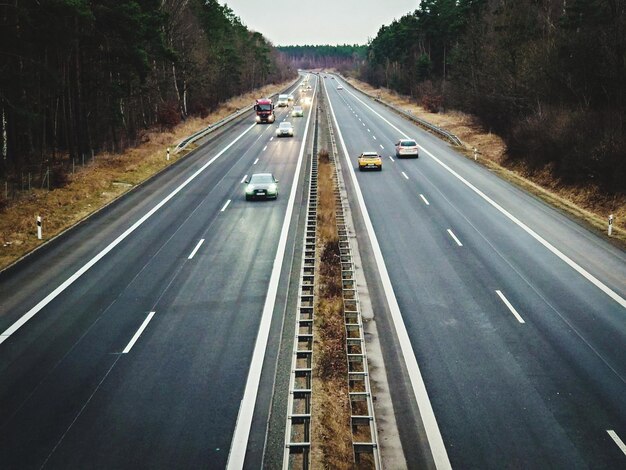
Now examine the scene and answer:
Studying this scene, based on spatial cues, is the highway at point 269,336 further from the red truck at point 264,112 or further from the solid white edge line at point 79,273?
the red truck at point 264,112

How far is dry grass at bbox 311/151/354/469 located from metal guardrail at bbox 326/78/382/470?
0.44 feet

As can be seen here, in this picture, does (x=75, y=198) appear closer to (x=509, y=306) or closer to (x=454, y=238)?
(x=454, y=238)

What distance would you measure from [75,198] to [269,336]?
17.4 metres

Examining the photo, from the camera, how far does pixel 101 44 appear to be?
122 ft

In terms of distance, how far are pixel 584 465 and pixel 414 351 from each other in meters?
4.08

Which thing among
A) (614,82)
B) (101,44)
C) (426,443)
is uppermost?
(101,44)

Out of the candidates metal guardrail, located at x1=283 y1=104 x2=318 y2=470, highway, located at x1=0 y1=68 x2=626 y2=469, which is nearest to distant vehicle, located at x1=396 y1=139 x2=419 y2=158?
highway, located at x1=0 y1=68 x2=626 y2=469

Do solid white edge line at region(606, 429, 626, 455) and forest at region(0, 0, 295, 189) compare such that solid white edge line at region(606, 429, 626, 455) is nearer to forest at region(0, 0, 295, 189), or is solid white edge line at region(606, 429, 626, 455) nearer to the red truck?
forest at region(0, 0, 295, 189)

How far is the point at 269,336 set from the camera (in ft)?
38.7

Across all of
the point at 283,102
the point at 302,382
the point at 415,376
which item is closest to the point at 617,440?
the point at 415,376

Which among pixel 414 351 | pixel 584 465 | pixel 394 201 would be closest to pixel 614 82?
pixel 394 201

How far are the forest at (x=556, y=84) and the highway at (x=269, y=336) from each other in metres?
5.43

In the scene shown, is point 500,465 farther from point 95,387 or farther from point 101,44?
point 101,44

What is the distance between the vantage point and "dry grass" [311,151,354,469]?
8109mm
